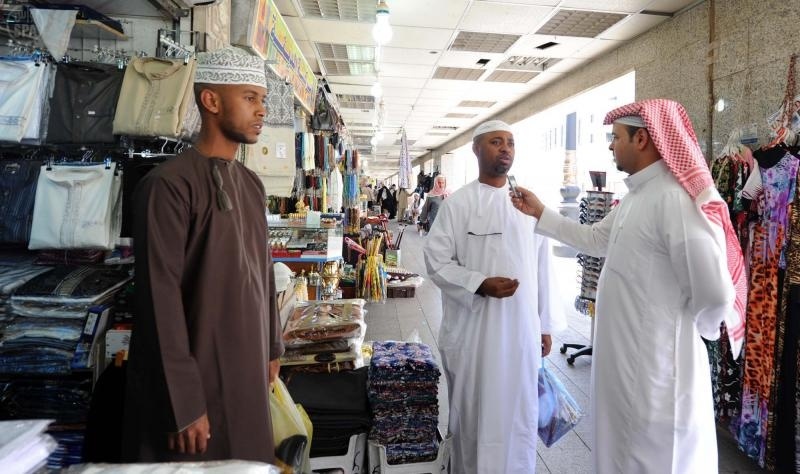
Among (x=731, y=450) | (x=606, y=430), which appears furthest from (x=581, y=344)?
(x=606, y=430)

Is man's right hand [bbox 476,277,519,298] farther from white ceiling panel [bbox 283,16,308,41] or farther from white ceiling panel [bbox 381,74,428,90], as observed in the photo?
white ceiling panel [bbox 381,74,428,90]

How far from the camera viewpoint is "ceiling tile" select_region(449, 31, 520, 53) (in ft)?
18.0

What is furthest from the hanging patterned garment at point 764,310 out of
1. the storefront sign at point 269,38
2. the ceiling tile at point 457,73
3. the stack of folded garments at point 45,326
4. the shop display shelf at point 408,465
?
the ceiling tile at point 457,73

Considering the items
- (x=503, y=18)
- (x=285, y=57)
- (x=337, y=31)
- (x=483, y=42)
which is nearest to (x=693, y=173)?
(x=285, y=57)

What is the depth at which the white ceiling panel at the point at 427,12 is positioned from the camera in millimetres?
4583

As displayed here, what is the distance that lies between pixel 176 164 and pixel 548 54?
588cm

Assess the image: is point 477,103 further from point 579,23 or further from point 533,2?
point 533,2

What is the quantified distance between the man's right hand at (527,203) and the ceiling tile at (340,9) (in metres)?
3.34

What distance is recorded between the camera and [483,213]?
7.36 feet

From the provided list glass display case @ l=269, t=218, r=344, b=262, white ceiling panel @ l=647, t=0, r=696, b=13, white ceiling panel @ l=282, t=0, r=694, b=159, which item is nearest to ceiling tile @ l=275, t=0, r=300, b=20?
white ceiling panel @ l=282, t=0, r=694, b=159

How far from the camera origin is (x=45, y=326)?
2.22 meters

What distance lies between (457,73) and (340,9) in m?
2.91

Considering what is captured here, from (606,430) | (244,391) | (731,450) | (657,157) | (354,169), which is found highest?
(354,169)

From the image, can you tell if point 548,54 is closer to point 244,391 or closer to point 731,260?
point 731,260
